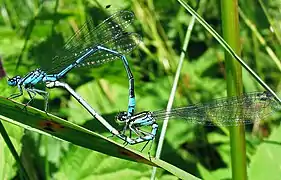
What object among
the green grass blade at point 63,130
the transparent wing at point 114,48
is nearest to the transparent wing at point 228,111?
the transparent wing at point 114,48

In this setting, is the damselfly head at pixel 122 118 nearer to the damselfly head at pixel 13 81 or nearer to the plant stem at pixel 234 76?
the damselfly head at pixel 13 81

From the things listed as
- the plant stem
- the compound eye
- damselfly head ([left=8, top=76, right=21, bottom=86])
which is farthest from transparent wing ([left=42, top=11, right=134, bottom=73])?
the plant stem

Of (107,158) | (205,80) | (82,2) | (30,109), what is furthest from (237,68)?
(205,80)

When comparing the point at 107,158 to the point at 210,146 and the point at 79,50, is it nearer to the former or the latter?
the point at 79,50

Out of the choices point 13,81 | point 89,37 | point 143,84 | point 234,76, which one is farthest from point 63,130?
point 143,84

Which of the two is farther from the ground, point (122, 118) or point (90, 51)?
point (90, 51)

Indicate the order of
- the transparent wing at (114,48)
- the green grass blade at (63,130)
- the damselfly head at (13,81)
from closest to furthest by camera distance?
the green grass blade at (63,130)
the damselfly head at (13,81)
the transparent wing at (114,48)

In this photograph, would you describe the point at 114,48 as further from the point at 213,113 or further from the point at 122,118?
Result: the point at 213,113
